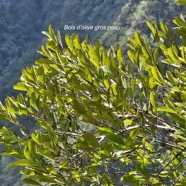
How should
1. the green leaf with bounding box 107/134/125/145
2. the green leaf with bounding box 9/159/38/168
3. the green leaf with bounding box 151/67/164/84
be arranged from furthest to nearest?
1. the green leaf with bounding box 151/67/164/84
2. the green leaf with bounding box 9/159/38/168
3. the green leaf with bounding box 107/134/125/145

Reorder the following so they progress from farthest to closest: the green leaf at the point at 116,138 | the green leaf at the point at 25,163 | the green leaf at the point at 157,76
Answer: the green leaf at the point at 157,76
the green leaf at the point at 25,163
the green leaf at the point at 116,138

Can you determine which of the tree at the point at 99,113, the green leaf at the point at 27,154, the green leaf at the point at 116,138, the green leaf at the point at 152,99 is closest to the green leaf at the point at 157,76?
the tree at the point at 99,113

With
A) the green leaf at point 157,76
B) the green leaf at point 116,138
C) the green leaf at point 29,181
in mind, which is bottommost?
the green leaf at point 29,181

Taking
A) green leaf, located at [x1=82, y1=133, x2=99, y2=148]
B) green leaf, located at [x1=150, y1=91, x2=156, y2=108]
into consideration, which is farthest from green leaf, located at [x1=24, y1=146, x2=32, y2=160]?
green leaf, located at [x1=150, y1=91, x2=156, y2=108]

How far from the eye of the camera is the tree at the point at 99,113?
1.59 meters

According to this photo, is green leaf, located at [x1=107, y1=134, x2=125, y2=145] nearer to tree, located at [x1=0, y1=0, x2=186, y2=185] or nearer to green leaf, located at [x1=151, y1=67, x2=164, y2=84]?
tree, located at [x1=0, y1=0, x2=186, y2=185]

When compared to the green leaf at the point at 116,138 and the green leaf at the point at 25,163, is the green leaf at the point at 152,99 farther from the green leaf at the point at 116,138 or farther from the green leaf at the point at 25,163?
the green leaf at the point at 25,163

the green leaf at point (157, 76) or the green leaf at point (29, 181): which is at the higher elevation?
the green leaf at point (157, 76)

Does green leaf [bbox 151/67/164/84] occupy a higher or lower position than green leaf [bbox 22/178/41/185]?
higher

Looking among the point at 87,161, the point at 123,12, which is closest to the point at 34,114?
the point at 87,161

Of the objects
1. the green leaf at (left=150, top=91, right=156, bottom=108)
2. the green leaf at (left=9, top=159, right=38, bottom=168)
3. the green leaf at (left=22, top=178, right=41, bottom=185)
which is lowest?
the green leaf at (left=22, top=178, right=41, bottom=185)

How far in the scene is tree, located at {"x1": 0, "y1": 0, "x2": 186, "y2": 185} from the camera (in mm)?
1590

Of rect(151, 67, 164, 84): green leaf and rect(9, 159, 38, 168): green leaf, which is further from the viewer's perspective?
rect(151, 67, 164, 84): green leaf

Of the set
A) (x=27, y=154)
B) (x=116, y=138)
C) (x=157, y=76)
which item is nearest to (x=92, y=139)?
(x=116, y=138)
